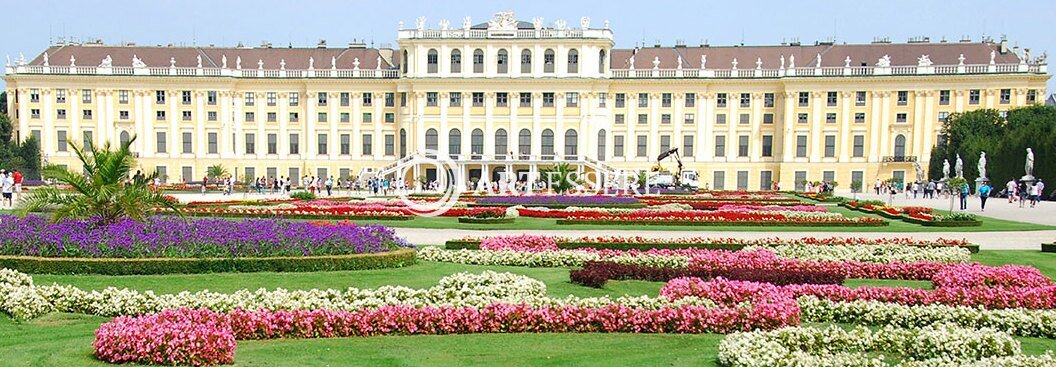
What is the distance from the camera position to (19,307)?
383 inches

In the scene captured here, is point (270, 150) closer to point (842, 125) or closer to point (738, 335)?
point (842, 125)

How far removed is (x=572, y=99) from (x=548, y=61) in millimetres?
3704

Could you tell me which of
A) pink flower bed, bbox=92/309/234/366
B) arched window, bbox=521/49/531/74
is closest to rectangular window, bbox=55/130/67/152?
arched window, bbox=521/49/531/74

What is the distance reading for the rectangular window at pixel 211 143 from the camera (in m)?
71.5

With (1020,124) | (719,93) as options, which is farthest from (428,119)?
(1020,124)

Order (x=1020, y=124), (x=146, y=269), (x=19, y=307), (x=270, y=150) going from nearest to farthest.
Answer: (x=19, y=307) < (x=146, y=269) < (x=1020, y=124) < (x=270, y=150)

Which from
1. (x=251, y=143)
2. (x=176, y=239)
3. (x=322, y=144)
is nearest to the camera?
(x=176, y=239)

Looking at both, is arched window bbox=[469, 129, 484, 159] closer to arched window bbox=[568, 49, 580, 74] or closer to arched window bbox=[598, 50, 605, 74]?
arched window bbox=[568, 49, 580, 74]

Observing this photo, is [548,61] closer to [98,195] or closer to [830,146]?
[830,146]

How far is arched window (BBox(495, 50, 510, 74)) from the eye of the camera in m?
69.6

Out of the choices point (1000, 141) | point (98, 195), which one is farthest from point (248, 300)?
point (1000, 141)

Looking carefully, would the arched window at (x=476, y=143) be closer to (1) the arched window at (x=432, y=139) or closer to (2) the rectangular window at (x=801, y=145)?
(1) the arched window at (x=432, y=139)

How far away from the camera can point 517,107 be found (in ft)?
232

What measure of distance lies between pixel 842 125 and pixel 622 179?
61.8ft
